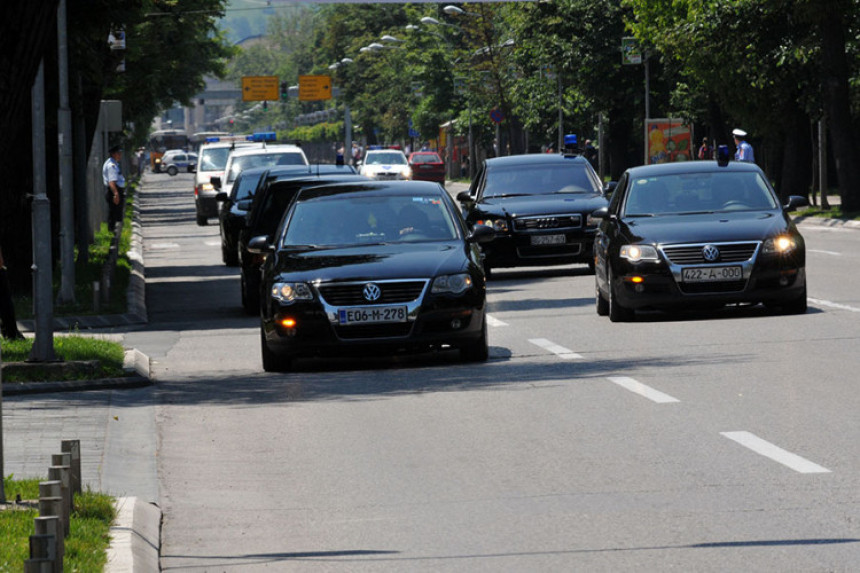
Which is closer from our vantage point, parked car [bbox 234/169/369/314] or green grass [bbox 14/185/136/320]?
parked car [bbox 234/169/369/314]

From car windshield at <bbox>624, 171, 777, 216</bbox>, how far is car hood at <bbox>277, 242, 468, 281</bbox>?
12.1 feet

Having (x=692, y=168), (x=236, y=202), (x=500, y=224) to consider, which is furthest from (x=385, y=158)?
(x=692, y=168)

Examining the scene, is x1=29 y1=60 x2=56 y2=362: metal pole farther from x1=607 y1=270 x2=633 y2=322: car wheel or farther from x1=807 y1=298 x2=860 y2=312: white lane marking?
x1=807 y1=298 x2=860 y2=312: white lane marking

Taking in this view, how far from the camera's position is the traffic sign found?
465 feet

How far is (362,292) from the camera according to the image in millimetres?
14312

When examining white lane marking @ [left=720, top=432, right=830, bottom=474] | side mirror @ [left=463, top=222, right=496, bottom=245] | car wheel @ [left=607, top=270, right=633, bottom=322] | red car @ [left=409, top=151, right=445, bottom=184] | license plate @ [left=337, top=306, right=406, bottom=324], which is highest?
side mirror @ [left=463, top=222, right=496, bottom=245]

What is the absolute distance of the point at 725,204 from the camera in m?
18.3

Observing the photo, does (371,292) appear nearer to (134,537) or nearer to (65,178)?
(134,537)

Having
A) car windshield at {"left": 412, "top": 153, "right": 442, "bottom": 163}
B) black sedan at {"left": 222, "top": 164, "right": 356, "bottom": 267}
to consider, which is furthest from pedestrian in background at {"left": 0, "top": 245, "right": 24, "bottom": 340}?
car windshield at {"left": 412, "top": 153, "right": 442, "bottom": 163}

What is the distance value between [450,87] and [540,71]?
1935cm

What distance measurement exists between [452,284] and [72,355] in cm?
348

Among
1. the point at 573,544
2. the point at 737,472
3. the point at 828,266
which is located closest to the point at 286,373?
the point at 737,472

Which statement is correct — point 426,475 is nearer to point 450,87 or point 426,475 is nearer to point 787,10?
point 787,10

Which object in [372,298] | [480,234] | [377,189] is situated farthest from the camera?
[377,189]
